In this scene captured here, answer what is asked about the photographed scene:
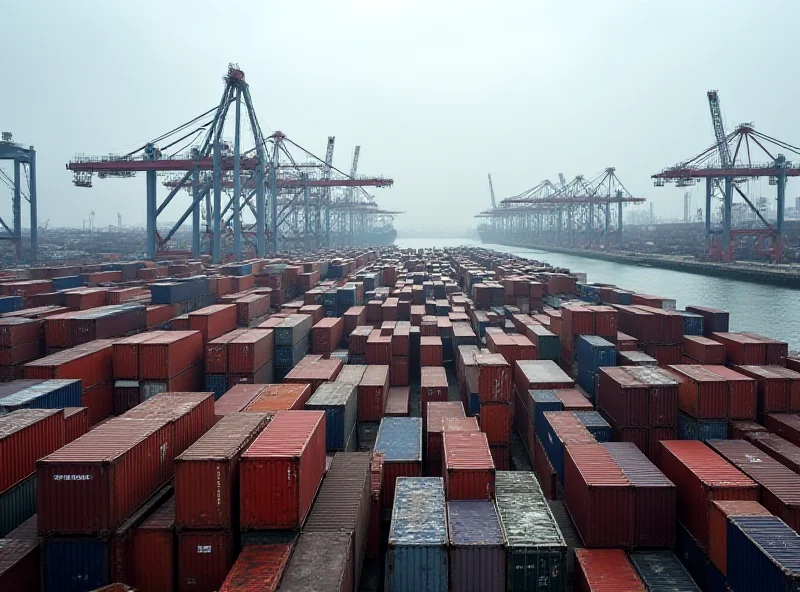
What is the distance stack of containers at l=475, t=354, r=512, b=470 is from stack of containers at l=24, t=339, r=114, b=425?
12.2 metres

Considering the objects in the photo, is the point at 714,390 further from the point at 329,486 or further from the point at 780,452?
the point at 329,486

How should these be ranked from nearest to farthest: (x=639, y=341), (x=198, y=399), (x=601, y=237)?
(x=198, y=399)
(x=639, y=341)
(x=601, y=237)

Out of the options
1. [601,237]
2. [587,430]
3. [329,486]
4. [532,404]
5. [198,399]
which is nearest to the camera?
[329,486]

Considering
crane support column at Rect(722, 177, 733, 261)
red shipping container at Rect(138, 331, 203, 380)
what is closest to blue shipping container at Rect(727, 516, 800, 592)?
red shipping container at Rect(138, 331, 203, 380)

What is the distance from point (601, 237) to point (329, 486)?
573 feet

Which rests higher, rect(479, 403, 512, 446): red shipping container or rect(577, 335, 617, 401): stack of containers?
rect(577, 335, 617, 401): stack of containers

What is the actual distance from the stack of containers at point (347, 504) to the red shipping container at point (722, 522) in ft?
21.8

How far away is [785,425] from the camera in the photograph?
1612 cm

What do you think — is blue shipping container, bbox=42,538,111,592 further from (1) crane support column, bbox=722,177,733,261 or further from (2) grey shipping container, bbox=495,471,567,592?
(1) crane support column, bbox=722,177,733,261

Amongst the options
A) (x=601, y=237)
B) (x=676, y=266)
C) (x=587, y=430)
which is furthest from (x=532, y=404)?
(x=601, y=237)

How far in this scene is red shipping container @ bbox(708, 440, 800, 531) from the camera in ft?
37.1

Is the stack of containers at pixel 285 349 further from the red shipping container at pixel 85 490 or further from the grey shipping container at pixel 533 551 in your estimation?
the grey shipping container at pixel 533 551

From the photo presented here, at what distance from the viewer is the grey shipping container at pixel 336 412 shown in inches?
599

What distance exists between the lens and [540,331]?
83.5 feet
